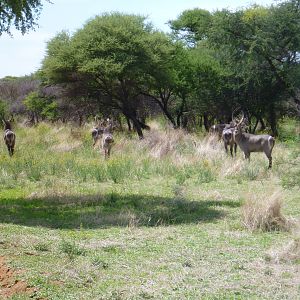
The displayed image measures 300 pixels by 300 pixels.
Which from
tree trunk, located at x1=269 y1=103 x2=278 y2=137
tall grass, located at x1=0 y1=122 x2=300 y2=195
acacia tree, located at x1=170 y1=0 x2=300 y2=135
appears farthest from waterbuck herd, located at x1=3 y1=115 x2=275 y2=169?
tree trunk, located at x1=269 y1=103 x2=278 y2=137

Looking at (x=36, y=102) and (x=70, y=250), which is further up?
(x=36, y=102)

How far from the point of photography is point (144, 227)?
9938 mm

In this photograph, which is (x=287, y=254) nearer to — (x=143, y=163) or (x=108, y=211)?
(x=108, y=211)

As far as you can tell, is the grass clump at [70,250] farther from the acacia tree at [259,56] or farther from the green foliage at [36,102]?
the green foliage at [36,102]

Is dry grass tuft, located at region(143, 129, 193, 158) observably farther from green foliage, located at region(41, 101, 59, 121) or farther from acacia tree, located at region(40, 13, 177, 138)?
green foliage, located at region(41, 101, 59, 121)

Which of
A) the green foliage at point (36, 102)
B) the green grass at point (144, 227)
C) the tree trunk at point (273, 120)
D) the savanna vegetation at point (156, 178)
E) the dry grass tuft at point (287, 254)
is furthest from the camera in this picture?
the green foliage at point (36, 102)

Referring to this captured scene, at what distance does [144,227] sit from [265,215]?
201cm

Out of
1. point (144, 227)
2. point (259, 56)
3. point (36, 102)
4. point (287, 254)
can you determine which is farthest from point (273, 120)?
point (287, 254)

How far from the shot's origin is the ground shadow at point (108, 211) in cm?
1051

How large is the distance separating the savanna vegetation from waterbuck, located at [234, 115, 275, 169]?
0.53 meters

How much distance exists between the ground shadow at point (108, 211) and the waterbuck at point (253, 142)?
699cm

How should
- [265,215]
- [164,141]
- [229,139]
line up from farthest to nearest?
1. [164,141]
2. [229,139]
3. [265,215]

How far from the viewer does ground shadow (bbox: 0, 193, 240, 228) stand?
10.5 m

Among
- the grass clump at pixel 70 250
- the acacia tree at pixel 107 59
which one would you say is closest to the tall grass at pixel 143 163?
the acacia tree at pixel 107 59
